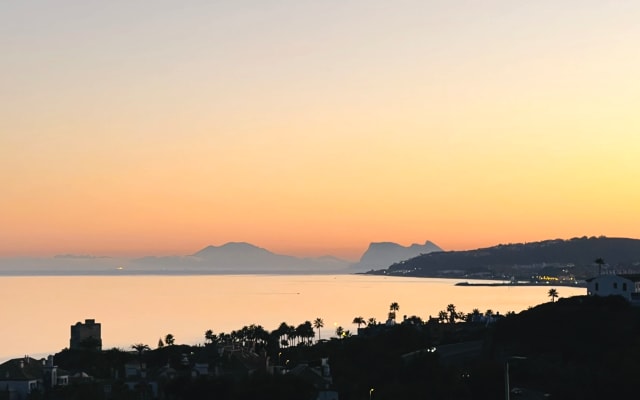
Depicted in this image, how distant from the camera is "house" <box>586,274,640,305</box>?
10144cm

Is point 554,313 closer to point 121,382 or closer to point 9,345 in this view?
point 121,382

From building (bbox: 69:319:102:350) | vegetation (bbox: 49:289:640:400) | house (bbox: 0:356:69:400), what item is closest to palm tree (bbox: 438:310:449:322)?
vegetation (bbox: 49:289:640:400)

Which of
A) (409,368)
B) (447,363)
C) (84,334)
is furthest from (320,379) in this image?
(84,334)

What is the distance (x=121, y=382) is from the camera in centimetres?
7875

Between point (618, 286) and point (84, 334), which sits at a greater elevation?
point (618, 286)

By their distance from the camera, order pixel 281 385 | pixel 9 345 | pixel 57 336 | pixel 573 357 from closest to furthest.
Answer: pixel 281 385 → pixel 573 357 → pixel 9 345 → pixel 57 336

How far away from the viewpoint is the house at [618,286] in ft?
333

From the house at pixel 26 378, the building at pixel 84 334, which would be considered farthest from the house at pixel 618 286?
the building at pixel 84 334

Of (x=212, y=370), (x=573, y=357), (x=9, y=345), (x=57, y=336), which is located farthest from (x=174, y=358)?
(x=57, y=336)

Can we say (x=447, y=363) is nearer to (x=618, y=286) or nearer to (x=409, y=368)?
(x=409, y=368)

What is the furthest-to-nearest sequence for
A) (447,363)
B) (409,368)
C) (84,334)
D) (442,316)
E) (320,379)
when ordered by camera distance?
1. (442,316)
2. (84,334)
3. (447,363)
4. (409,368)
5. (320,379)

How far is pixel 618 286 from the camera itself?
103500 mm

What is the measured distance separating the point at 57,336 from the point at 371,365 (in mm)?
105054

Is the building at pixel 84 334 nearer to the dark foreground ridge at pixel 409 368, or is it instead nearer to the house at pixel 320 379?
the dark foreground ridge at pixel 409 368
